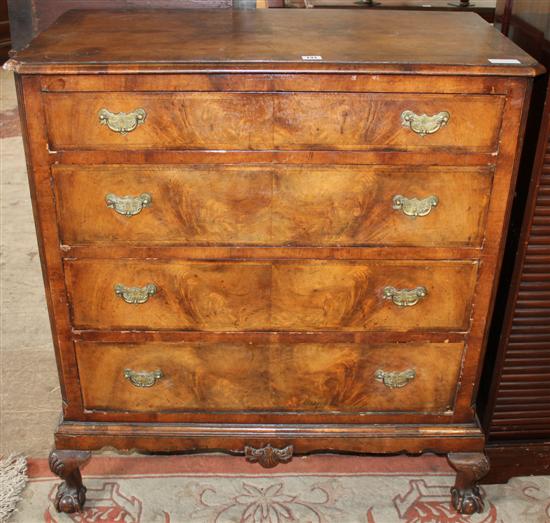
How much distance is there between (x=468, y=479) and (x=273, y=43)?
1.28 meters

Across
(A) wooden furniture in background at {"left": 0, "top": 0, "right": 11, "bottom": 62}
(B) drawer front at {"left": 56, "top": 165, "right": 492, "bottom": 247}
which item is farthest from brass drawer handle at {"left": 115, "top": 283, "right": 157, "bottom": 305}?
(A) wooden furniture in background at {"left": 0, "top": 0, "right": 11, "bottom": 62}

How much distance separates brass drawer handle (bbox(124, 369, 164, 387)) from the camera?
1934mm

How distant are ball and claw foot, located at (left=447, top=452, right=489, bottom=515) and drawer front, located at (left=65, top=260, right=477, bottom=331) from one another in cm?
40

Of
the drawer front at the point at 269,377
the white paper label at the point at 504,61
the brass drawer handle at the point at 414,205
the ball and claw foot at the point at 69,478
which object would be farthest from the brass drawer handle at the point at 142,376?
the white paper label at the point at 504,61

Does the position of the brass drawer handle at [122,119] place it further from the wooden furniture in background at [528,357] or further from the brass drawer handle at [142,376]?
the wooden furniture in background at [528,357]

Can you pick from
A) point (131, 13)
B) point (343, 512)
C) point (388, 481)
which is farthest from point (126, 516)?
point (131, 13)

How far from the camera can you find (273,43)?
1.75 metres

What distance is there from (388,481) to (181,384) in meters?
0.74

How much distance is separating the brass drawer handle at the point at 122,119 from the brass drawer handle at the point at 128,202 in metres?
0.16

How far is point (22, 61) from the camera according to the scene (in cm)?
157

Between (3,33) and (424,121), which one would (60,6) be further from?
(3,33)

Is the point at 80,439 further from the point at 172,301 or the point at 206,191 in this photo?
the point at 206,191

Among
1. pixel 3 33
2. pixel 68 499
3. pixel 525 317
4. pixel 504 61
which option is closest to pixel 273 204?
pixel 504 61

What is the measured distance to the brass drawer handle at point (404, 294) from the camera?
1834 mm
